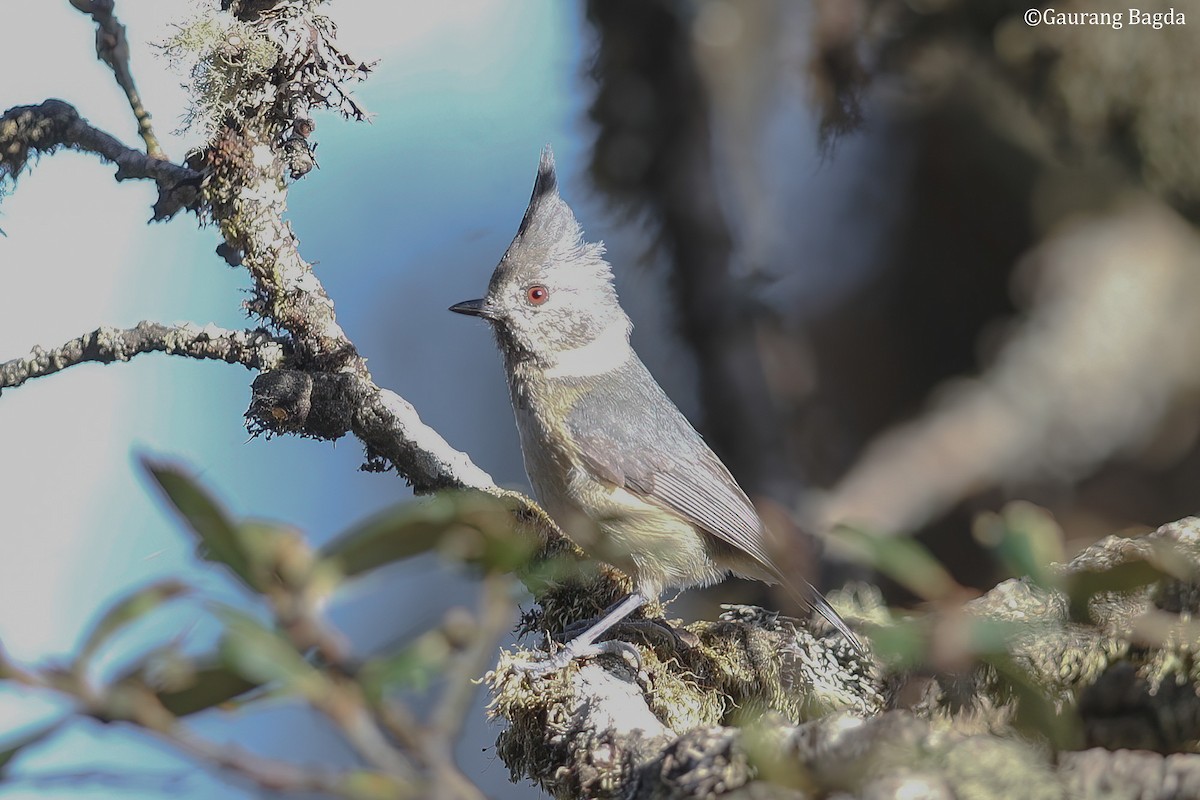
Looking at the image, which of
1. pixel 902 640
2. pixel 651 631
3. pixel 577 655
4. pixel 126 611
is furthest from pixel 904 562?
pixel 651 631

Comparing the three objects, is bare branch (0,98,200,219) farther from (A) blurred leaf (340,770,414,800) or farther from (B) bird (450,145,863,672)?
(A) blurred leaf (340,770,414,800)

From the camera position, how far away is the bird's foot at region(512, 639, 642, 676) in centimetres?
154

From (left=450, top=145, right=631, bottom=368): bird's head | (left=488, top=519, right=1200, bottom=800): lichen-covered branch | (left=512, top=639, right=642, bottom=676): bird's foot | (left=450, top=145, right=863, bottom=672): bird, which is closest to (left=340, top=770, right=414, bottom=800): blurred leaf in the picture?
(left=488, top=519, right=1200, bottom=800): lichen-covered branch

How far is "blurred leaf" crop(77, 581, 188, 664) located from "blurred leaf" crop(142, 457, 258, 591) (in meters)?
0.02

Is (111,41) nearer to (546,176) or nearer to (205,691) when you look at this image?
(546,176)

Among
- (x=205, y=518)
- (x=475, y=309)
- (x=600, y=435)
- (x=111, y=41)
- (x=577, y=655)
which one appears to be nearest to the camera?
(x=205, y=518)

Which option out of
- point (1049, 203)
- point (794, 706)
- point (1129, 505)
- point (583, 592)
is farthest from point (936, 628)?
point (1049, 203)

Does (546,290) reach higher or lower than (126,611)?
higher

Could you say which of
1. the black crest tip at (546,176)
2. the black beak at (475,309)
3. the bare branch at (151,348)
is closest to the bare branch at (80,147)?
the bare branch at (151,348)

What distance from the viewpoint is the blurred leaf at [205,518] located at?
1.06 feet

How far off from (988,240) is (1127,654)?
7.25 feet

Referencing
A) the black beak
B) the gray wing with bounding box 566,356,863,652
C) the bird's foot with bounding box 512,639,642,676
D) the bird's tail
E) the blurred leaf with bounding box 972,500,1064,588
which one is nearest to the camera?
the blurred leaf with bounding box 972,500,1064,588

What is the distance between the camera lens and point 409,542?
391mm

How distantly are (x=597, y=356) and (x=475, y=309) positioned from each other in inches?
12.6
